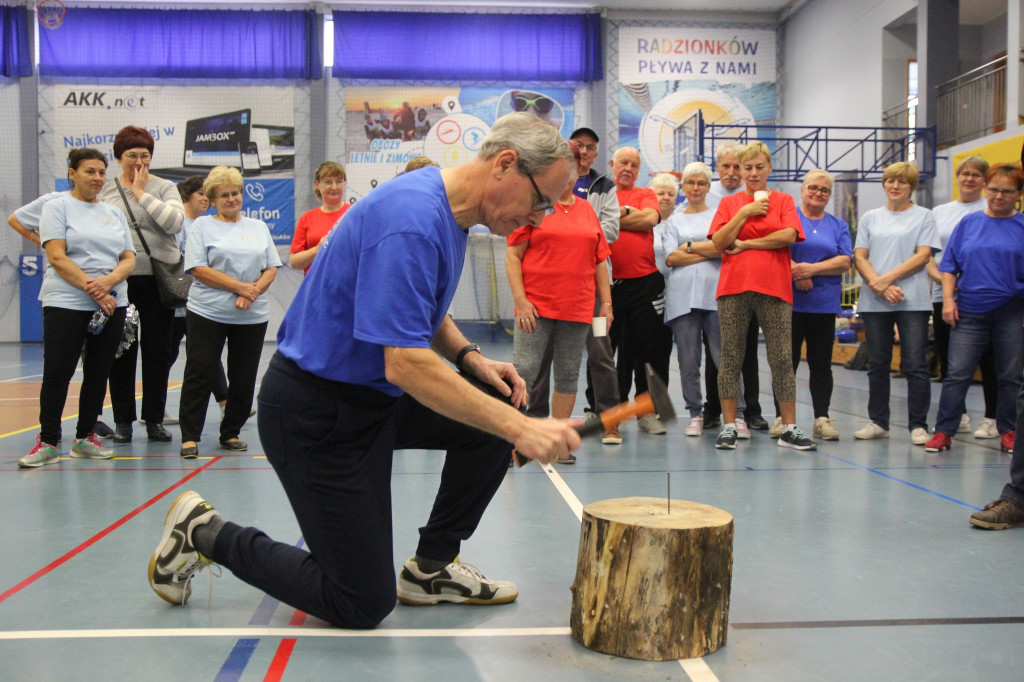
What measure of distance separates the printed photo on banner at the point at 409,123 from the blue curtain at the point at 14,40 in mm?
5463

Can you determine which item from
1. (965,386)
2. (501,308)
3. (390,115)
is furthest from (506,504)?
(390,115)

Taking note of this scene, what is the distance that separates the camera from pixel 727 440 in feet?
14.6

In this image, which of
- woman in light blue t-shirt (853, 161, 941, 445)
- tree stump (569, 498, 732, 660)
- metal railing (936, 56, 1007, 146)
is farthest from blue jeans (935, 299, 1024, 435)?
metal railing (936, 56, 1007, 146)

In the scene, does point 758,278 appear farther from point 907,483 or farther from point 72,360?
point 72,360

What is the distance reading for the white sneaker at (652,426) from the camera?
16.3 ft

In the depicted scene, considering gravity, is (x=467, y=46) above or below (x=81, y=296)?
above

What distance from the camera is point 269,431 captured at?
198 centimetres

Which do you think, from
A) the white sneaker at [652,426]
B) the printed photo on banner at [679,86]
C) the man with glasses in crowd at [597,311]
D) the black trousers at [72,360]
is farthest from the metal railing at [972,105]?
the black trousers at [72,360]

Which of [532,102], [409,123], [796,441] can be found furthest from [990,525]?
[409,123]

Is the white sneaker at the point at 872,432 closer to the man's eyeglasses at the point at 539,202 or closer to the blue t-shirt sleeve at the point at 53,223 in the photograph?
the man's eyeglasses at the point at 539,202

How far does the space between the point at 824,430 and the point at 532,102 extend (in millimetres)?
11426

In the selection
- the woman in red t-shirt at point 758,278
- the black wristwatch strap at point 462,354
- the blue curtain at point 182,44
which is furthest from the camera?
the blue curtain at point 182,44

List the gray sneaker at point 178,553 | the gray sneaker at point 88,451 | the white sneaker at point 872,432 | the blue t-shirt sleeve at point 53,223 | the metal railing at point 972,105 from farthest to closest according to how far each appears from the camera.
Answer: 1. the metal railing at point 972,105
2. the white sneaker at point 872,432
3. the gray sneaker at point 88,451
4. the blue t-shirt sleeve at point 53,223
5. the gray sneaker at point 178,553

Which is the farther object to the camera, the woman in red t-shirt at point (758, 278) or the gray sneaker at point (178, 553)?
the woman in red t-shirt at point (758, 278)
